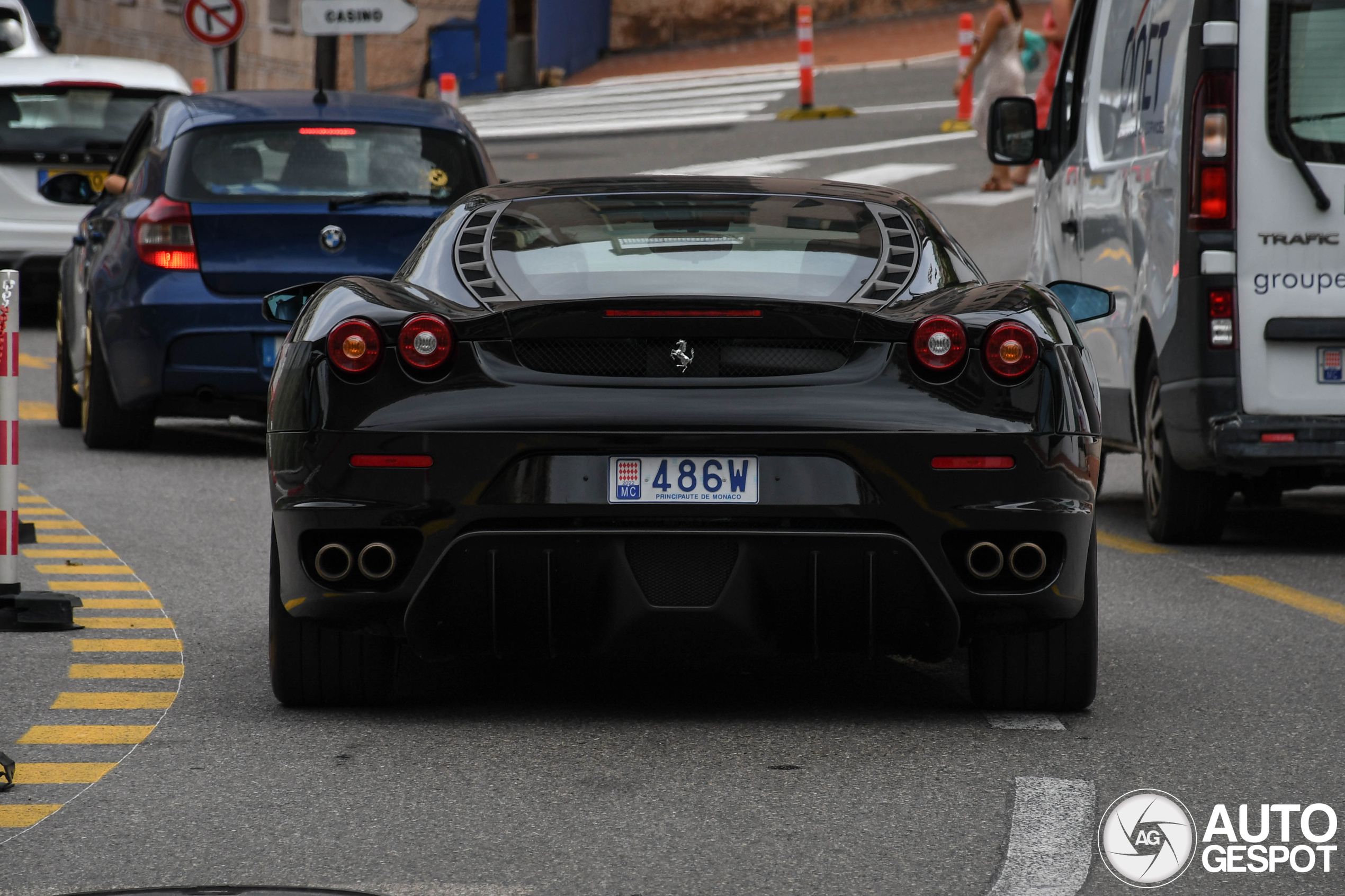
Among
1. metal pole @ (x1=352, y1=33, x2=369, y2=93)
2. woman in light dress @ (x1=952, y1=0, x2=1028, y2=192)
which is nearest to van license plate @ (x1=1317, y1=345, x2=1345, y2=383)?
woman in light dress @ (x1=952, y1=0, x2=1028, y2=192)

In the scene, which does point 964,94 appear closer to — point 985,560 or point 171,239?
point 171,239

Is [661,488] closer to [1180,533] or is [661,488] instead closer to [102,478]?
[1180,533]

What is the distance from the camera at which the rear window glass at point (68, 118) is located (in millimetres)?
16031

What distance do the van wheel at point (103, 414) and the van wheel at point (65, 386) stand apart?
563mm

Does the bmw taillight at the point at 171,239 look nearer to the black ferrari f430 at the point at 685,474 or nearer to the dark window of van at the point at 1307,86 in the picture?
the dark window of van at the point at 1307,86

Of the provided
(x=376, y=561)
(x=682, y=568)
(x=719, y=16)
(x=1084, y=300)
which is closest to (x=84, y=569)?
(x=376, y=561)

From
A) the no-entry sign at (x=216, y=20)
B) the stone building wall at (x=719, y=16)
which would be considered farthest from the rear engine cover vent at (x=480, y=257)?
the stone building wall at (x=719, y=16)

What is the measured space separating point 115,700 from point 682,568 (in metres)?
1.52

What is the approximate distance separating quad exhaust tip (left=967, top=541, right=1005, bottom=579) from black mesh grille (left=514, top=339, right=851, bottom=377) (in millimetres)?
513

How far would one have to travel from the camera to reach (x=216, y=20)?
20.4 metres

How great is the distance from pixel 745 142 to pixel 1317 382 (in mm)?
18644

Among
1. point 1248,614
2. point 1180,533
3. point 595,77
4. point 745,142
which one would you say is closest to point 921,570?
point 1248,614

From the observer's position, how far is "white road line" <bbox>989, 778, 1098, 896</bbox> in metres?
4.17

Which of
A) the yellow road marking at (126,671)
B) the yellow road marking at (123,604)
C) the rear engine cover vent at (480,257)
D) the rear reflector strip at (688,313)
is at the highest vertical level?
the rear engine cover vent at (480,257)
